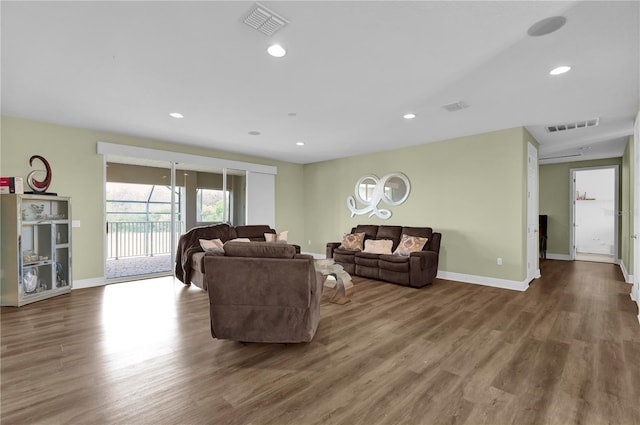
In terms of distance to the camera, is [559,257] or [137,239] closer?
[137,239]

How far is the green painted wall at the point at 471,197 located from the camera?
4695mm

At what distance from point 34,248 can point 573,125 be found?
829cm

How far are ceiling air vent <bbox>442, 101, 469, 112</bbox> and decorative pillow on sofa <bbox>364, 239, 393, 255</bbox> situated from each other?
259 cm

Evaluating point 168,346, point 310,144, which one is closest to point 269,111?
point 310,144

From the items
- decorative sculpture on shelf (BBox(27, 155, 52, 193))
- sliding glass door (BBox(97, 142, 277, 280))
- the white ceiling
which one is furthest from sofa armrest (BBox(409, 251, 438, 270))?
decorative sculpture on shelf (BBox(27, 155, 52, 193))

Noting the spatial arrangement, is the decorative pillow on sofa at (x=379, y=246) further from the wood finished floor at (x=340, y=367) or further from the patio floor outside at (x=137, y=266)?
the patio floor outside at (x=137, y=266)

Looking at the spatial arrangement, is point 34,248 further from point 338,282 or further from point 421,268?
point 421,268

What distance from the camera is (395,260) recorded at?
4.86 meters

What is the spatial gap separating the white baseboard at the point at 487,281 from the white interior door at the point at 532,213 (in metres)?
0.46

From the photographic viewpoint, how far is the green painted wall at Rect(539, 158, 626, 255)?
7.45 metres

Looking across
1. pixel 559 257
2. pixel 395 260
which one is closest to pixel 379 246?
pixel 395 260

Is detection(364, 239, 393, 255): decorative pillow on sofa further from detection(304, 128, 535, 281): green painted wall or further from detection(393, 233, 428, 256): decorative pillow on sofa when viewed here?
detection(304, 128, 535, 281): green painted wall

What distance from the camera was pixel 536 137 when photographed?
206 inches

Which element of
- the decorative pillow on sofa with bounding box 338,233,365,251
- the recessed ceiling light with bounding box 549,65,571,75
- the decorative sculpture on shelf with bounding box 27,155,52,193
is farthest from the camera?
the decorative pillow on sofa with bounding box 338,233,365,251
